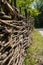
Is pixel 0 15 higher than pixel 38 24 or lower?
higher

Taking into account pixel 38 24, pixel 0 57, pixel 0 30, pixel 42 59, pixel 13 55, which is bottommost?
pixel 38 24

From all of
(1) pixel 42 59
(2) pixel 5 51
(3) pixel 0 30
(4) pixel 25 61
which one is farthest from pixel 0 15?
(1) pixel 42 59

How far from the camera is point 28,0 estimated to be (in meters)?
19.1

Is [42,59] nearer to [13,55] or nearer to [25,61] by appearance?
[25,61]

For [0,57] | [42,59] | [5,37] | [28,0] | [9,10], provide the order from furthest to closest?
[28,0] < [42,59] < [9,10] < [5,37] < [0,57]

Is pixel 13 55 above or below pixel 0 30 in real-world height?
below

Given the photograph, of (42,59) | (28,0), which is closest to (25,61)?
(42,59)

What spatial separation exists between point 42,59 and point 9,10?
285 centimetres

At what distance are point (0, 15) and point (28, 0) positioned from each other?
1478 cm

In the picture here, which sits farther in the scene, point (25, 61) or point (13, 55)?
point (25, 61)

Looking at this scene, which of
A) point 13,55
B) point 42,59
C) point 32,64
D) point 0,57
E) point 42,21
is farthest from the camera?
point 42,21

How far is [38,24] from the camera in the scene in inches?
1960

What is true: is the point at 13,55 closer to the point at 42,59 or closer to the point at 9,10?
the point at 9,10

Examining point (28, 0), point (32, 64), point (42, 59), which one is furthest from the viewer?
point (28, 0)
